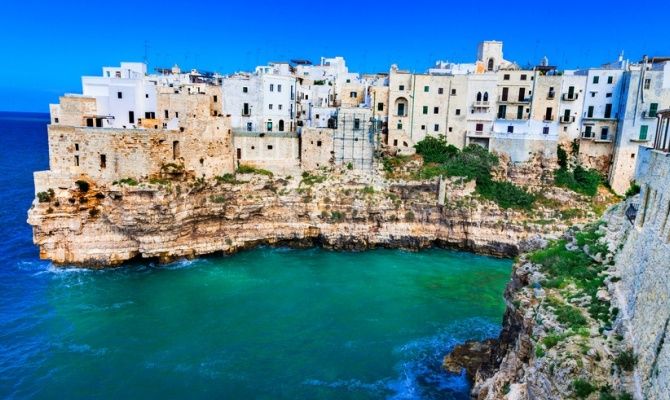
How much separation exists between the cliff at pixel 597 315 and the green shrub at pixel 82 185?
1044 inches

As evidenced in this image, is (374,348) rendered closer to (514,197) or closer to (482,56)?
(514,197)

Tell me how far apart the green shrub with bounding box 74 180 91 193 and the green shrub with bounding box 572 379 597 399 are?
30.5m

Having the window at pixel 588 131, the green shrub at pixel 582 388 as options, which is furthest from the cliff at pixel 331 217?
the green shrub at pixel 582 388

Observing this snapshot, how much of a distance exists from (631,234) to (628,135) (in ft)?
88.6

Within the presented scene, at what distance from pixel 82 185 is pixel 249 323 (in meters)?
→ 15.7

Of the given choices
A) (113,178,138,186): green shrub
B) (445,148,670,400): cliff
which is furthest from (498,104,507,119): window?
(113,178,138,186): green shrub

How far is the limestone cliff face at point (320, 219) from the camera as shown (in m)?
33.0

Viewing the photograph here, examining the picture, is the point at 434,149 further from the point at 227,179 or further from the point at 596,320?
the point at 596,320

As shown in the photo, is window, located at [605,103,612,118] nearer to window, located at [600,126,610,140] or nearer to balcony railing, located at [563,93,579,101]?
window, located at [600,126,610,140]

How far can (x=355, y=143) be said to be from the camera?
1558 inches

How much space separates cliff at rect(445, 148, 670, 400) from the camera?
11352mm

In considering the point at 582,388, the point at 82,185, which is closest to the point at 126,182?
the point at 82,185

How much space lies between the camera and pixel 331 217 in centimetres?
3719

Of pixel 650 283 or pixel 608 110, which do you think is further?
pixel 608 110
